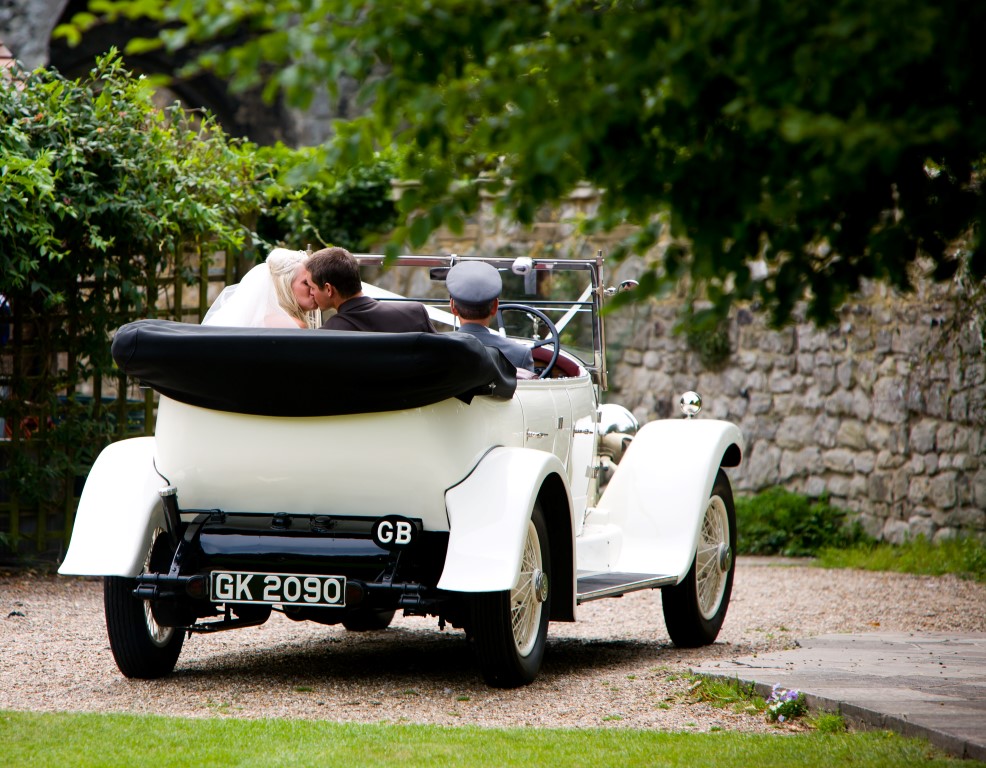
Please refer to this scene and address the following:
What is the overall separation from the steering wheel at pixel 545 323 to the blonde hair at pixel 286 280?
3.37 ft

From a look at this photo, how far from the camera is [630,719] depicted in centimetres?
451

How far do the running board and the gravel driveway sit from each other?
334mm

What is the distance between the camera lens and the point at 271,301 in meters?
5.85

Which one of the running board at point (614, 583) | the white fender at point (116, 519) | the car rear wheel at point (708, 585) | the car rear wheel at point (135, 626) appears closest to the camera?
the white fender at point (116, 519)

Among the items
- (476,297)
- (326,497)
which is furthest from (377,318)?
(326,497)

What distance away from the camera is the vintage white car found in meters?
4.52

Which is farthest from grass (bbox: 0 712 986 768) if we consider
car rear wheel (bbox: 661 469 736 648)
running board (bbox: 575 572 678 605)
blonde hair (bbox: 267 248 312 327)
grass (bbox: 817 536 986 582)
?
grass (bbox: 817 536 986 582)

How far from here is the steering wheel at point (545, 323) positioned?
582cm

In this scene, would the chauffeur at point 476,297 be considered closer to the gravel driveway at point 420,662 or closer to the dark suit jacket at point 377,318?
the dark suit jacket at point 377,318

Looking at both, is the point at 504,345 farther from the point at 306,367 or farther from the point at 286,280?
the point at 306,367

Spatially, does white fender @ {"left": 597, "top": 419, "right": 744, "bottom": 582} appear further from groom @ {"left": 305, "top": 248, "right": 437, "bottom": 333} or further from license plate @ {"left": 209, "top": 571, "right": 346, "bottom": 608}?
license plate @ {"left": 209, "top": 571, "right": 346, "bottom": 608}

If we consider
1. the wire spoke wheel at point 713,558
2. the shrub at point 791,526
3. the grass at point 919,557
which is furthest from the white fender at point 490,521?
the shrub at point 791,526

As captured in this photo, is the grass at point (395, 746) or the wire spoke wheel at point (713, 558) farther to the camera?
the wire spoke wheel at point (713, 558)

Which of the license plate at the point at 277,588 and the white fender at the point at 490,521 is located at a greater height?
the white fender at the point at 490,521
